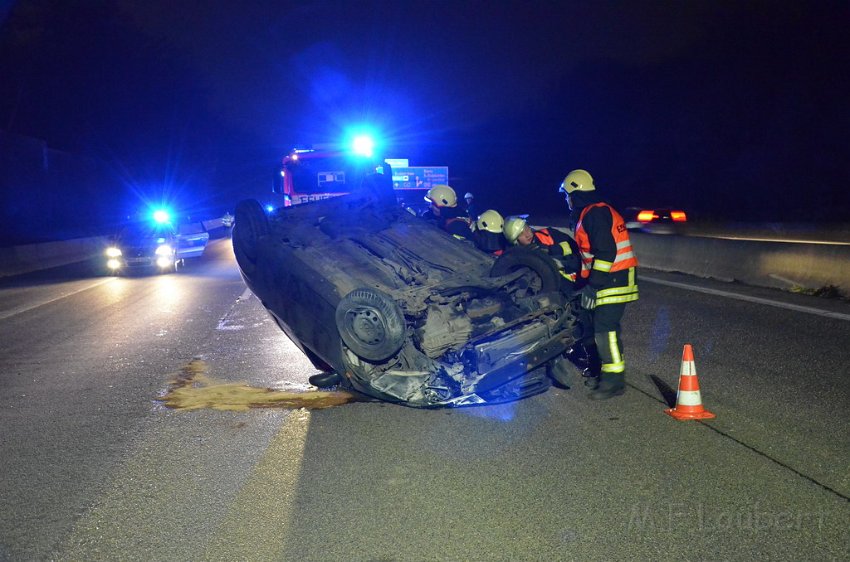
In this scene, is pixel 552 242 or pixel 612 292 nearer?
pixel 612 292

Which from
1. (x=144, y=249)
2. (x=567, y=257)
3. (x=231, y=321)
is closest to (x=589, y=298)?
(x=567, y=257)

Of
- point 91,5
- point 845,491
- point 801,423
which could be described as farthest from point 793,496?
point 91,5

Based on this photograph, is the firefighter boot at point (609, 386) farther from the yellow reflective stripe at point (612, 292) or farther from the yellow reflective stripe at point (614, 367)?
the yellow reflective stripe at point (612, 292)

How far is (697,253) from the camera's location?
16.3 m

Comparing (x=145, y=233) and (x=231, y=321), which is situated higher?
(x=145, y=233)

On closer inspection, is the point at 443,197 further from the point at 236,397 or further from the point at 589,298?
the point at 236,397

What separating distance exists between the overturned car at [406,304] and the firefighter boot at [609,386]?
379mm

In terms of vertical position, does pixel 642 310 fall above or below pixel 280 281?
below

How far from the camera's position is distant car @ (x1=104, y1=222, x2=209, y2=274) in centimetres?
2156

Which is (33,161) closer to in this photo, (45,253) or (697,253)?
(45,253)

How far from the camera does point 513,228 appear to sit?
813 cm

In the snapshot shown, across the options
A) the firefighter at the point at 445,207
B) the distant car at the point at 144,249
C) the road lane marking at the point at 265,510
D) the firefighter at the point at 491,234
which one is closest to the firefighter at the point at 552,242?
the firefighter at the point at 491,234

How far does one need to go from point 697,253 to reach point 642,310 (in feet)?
16.7

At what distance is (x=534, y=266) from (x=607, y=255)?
2.13 feet
